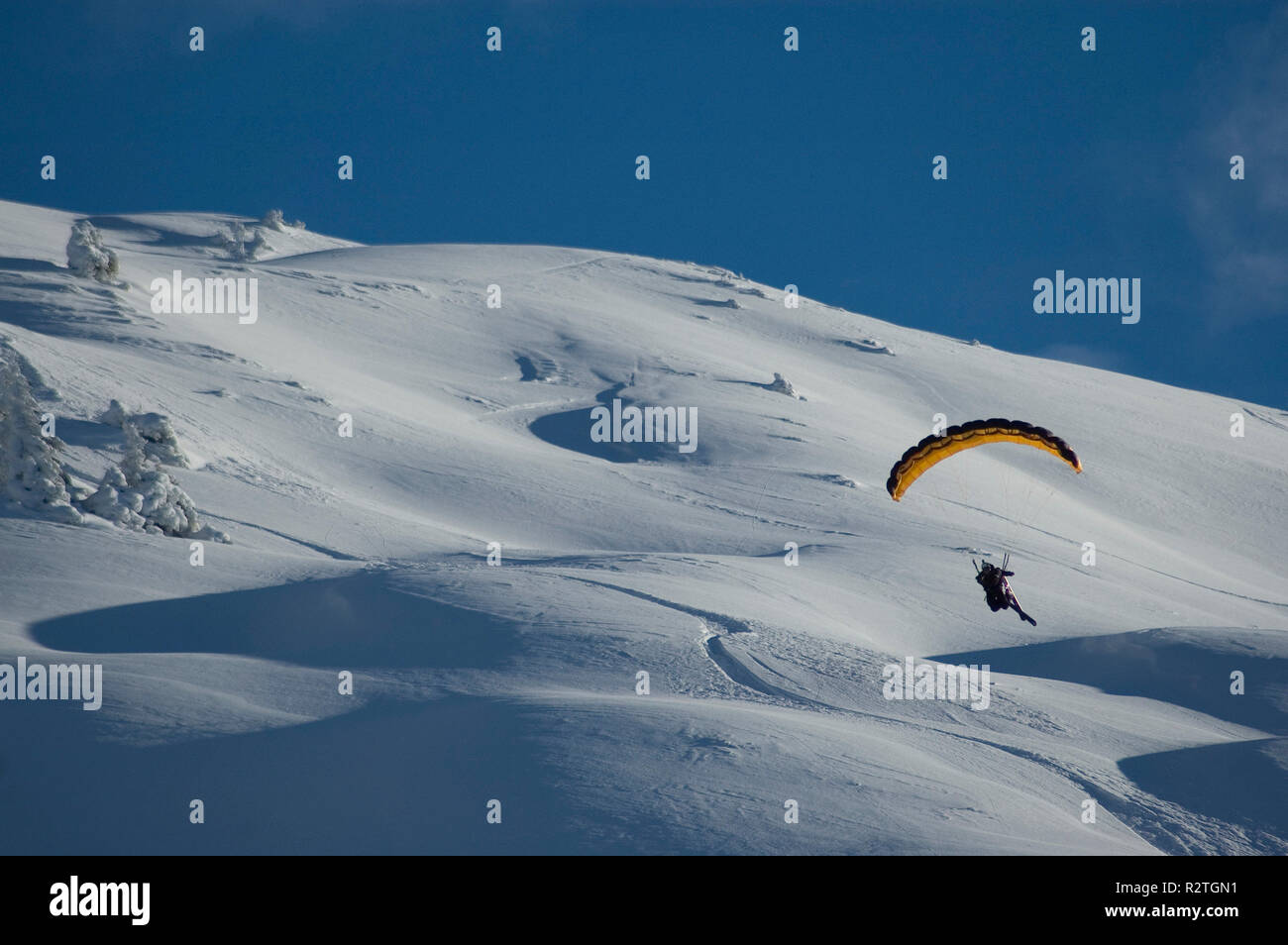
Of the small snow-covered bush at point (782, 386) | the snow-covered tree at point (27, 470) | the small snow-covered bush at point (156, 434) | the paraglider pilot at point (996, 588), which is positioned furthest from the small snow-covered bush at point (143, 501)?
the small snow-covered bush at point (782, 386)

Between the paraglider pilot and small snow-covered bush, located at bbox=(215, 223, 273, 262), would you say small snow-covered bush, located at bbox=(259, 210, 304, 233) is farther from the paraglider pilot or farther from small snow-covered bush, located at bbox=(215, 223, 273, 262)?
the paraglider pilot

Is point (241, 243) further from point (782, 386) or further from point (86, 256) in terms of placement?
point (782, 386)

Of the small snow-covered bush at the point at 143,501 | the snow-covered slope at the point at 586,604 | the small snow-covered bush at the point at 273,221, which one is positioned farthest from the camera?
the small snow-covered bush at the point at 273,221

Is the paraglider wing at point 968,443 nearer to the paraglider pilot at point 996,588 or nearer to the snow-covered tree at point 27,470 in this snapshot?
the paraglider pilot at point 996,588

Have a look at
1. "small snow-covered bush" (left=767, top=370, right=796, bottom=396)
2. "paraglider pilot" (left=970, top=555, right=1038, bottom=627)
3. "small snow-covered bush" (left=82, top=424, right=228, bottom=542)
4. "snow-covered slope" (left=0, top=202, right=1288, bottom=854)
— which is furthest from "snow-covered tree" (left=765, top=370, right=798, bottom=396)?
"paraglider pilot" (left=970, top=555, right=1038, bottom=627)
